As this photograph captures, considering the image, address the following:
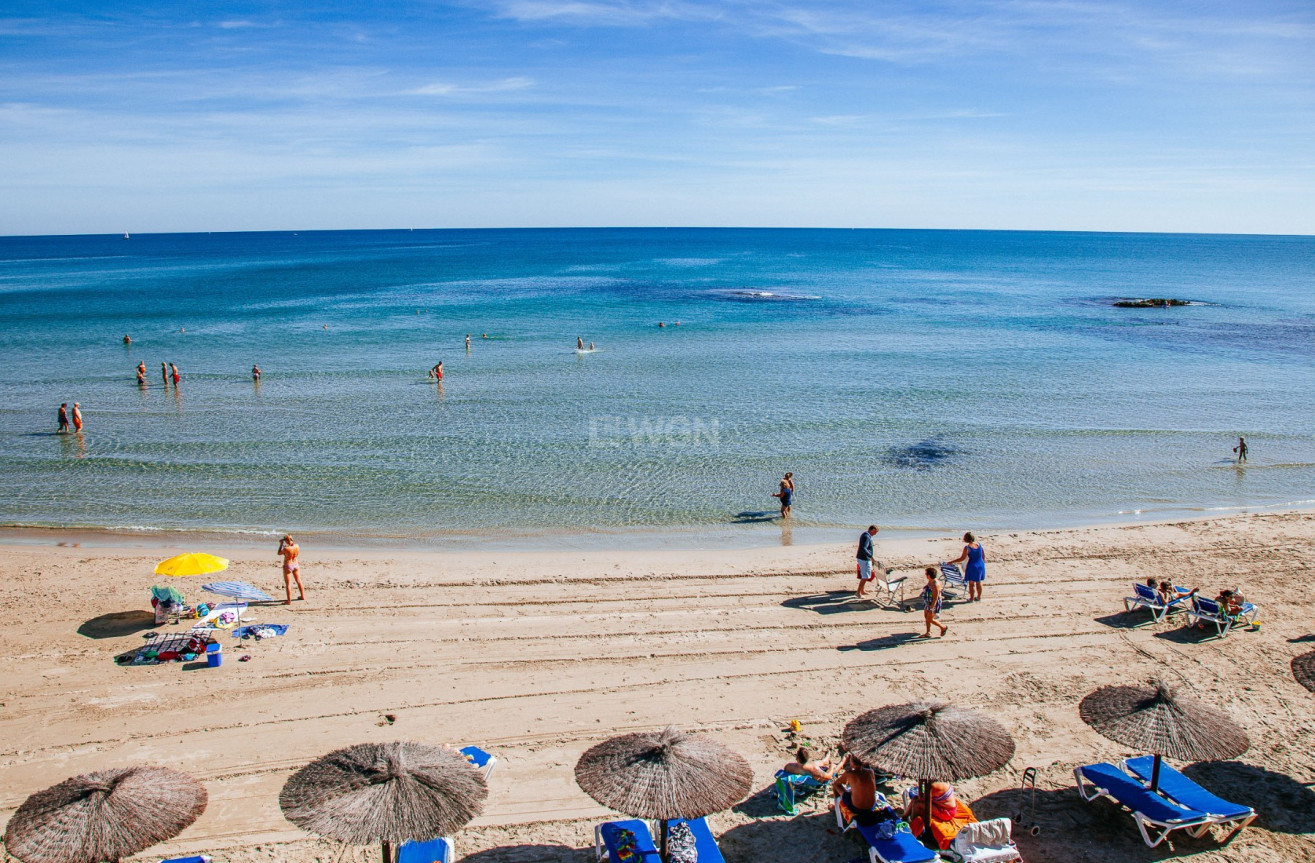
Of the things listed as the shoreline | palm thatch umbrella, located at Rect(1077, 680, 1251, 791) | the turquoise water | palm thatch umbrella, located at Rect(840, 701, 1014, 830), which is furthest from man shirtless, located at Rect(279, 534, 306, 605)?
palm thatch umbrella, located at Rect(1077, 680, 1251, 791)

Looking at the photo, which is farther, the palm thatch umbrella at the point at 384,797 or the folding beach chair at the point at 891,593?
the folding beach chair at the point at 891,593

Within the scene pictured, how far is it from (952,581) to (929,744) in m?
7.40

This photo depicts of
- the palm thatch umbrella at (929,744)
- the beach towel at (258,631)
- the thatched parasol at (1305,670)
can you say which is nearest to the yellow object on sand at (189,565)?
the beach towel at (258,631)

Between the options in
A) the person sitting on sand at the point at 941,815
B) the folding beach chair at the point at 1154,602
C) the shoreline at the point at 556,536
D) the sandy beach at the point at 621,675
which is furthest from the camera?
the shoreline at the point at 556,536

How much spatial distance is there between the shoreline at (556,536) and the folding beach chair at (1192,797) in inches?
388

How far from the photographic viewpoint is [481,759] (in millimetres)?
10000

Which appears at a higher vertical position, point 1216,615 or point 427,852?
point 1216,615

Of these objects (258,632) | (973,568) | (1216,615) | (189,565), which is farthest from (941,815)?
(189,565)

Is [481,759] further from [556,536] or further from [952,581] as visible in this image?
[556,536]

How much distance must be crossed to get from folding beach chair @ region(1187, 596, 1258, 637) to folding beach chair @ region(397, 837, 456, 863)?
492 inches

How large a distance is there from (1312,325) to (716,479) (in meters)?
59.0

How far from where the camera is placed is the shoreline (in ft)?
63.7

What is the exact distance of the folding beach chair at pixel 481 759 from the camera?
9.93 meters

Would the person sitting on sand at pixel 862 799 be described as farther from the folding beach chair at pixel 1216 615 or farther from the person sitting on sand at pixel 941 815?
the folding beach chair at pixel 1216 615
